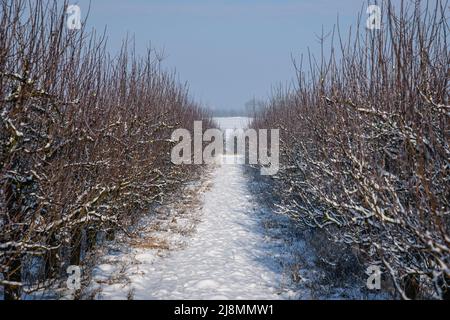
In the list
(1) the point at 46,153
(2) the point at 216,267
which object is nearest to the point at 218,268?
(2) the point at 216,267

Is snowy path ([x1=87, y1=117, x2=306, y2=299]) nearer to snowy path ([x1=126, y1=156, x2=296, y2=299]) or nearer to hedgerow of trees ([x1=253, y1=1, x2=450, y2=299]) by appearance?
snowy path ([x1=126, y1=156, x2=296, y2=299])

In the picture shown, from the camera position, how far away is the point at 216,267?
4895mm

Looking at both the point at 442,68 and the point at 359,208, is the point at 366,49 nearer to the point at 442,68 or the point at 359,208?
the point at 442,68

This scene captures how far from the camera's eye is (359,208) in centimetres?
323

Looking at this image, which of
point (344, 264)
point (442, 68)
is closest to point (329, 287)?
point (344, 264)

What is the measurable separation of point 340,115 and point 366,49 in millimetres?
966

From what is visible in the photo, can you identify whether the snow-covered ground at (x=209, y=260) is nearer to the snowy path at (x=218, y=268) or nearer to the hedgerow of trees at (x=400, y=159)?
the snowy path at (x=218, y=268)

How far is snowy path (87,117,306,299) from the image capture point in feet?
13.1

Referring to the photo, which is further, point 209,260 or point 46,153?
point 209,260

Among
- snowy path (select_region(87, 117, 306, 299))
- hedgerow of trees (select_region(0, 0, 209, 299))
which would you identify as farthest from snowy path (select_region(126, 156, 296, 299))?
hedgerow of trees (select_region(0, 0, 209, 299))

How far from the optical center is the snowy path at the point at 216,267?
3992 millimetres

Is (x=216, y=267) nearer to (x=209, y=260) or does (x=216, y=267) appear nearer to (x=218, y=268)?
(x=218, y=268)

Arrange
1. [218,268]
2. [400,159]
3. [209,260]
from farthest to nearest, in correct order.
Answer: [209,260]
[218,268]
[400,159]
